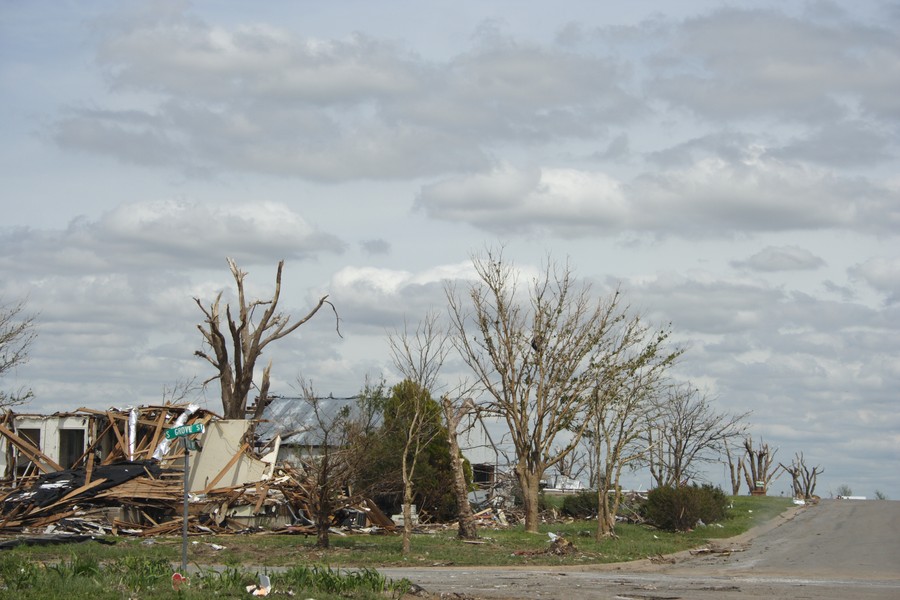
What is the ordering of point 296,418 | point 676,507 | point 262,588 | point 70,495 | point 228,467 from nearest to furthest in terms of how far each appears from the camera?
1. point 262,588
2. point 70,495
3. point 228,467
4. point 676,507
5. point 296,418

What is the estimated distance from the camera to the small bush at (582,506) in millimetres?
38000

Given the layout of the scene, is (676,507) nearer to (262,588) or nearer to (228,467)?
(228,467)

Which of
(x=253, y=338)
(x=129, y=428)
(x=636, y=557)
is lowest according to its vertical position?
(x=636, y=557)

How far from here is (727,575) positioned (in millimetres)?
20672

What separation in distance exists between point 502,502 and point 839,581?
64.7ft

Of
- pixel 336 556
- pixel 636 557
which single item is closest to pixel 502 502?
pixel 636 557

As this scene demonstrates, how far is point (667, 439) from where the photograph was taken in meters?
48.7

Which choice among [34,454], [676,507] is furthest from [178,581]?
[676,507]

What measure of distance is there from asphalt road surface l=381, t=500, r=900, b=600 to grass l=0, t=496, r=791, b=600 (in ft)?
3.54

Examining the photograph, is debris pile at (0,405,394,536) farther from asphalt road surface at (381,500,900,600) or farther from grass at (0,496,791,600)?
asphalt road surface at (381,500,900,600)

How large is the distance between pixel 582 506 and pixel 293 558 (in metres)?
19.8

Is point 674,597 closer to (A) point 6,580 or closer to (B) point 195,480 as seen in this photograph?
(A) point 6,580

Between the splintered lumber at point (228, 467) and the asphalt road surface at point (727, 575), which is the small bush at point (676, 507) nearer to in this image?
the asphalt road surface at point (727, 575)

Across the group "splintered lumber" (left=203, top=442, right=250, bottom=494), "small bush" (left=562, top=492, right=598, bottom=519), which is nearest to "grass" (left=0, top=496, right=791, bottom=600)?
"small bush" (left=562, top=492, right=598, bottom=519)
